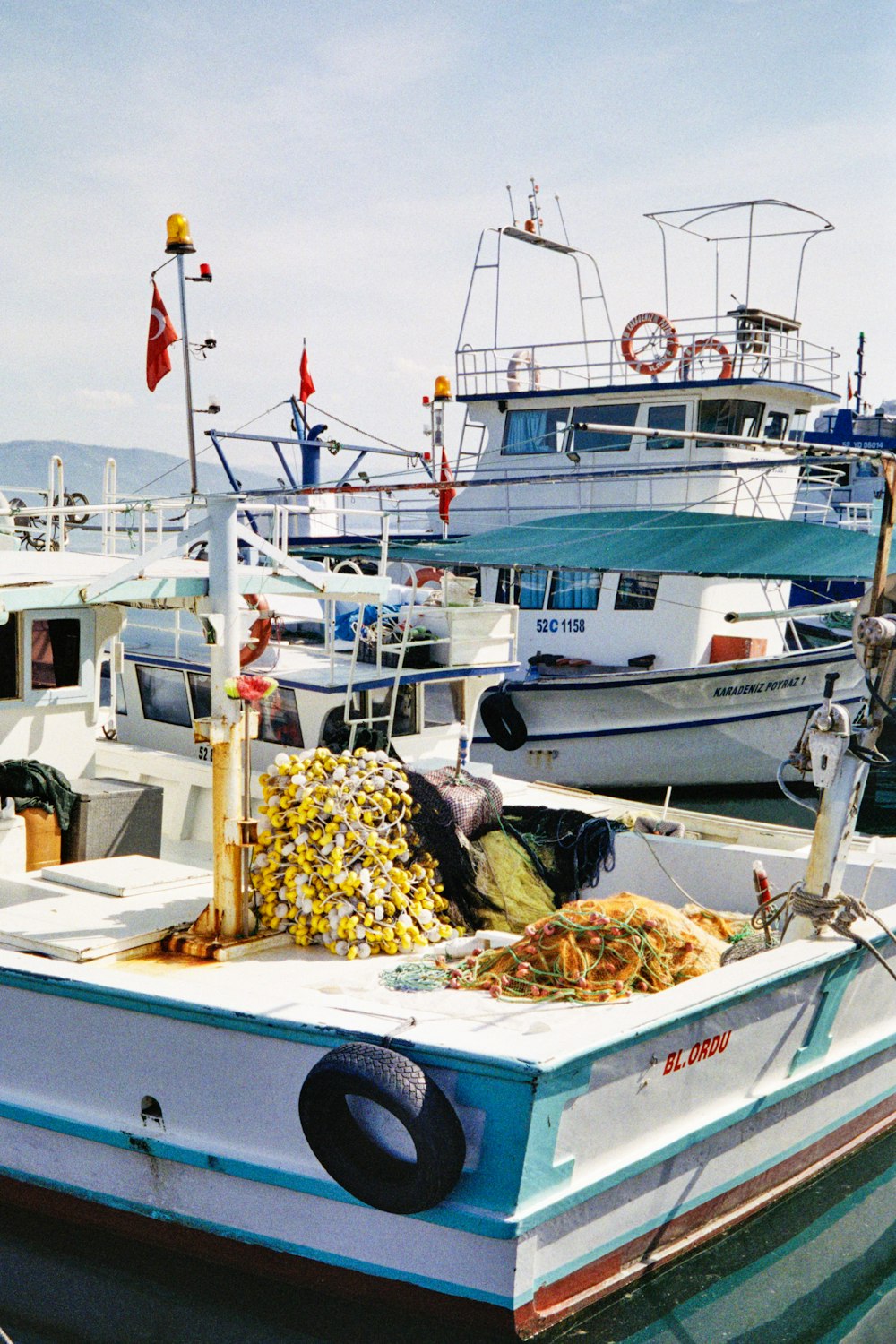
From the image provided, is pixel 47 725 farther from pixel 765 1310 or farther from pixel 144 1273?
pixel 765 1310

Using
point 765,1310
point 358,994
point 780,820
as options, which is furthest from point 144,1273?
point 780,820

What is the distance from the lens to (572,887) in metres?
8.60

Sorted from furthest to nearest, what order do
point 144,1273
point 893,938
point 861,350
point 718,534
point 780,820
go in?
point 861,350
point 780,820
point 718,534
point 893,938
point 144,1273

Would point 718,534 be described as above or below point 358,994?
above

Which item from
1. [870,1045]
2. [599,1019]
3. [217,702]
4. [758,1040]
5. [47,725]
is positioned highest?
[217,702]

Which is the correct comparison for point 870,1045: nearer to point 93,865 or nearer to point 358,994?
point 358,994

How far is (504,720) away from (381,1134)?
13.6m

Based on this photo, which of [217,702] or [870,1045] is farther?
[870,1045]

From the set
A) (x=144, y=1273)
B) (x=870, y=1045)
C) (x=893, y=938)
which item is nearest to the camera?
(x=144, y=1273)

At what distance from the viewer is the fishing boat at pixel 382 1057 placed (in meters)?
5.29

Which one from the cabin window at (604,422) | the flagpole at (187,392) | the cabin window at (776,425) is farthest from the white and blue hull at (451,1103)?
the cabin window at (776,425)

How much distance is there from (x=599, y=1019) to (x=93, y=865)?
12.2ft

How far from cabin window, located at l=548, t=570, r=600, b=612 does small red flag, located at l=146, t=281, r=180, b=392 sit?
8.35 metres

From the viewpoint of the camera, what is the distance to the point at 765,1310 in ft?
21.1
